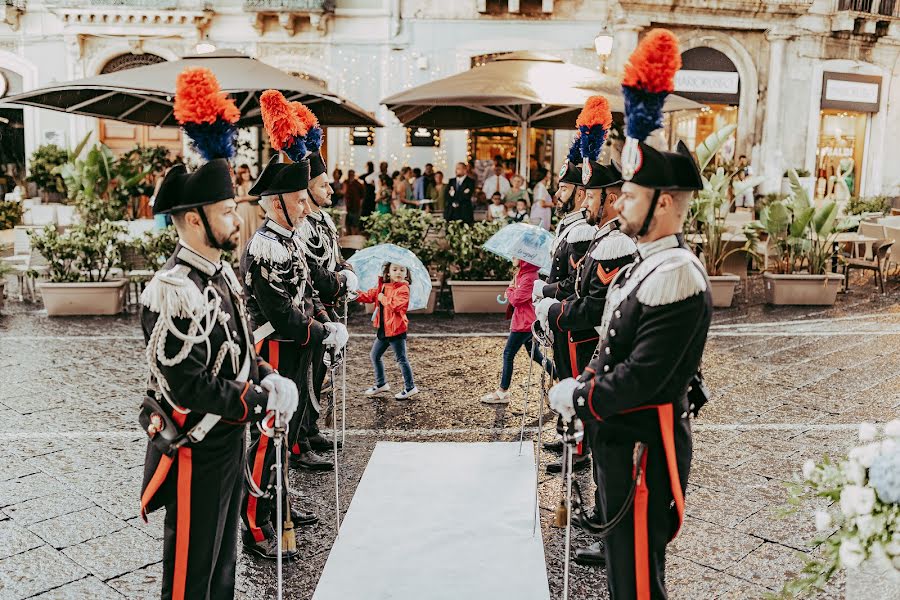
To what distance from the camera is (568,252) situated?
566cm

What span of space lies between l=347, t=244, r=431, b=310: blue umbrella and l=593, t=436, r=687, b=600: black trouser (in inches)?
143

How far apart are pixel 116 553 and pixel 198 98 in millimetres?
2634

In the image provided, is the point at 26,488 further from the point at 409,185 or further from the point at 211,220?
the point at 409,185

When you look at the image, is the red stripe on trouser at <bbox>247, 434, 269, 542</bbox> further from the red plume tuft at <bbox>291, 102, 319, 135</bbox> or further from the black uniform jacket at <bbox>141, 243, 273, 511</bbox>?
the red plume tuft at <bbox>291, 102, 319, 135</bbox>

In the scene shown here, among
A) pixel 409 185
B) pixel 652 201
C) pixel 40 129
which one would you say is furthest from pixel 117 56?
pixel 652 201

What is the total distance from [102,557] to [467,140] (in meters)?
17.7

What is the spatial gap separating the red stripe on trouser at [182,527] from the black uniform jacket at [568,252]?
2974mm

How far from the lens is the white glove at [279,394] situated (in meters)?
3.46

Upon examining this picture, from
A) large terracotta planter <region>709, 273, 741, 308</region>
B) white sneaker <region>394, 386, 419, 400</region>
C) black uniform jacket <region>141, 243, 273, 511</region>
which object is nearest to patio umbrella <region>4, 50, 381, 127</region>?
white sneaker <region>394, 386, 419, 400</region>

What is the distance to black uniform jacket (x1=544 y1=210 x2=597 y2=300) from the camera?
5.56 meters

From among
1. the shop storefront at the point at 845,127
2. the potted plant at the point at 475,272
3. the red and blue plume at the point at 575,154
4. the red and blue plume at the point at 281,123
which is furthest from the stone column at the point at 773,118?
the red and blue plume at the point at 281,123

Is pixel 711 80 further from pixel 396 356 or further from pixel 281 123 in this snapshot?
pixel 281 123

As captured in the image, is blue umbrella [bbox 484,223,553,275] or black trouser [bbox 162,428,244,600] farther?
blue umbrella [bbox 484,223,553,275]

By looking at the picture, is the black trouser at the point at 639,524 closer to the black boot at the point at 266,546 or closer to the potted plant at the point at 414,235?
the black boot at the point at 266,546
